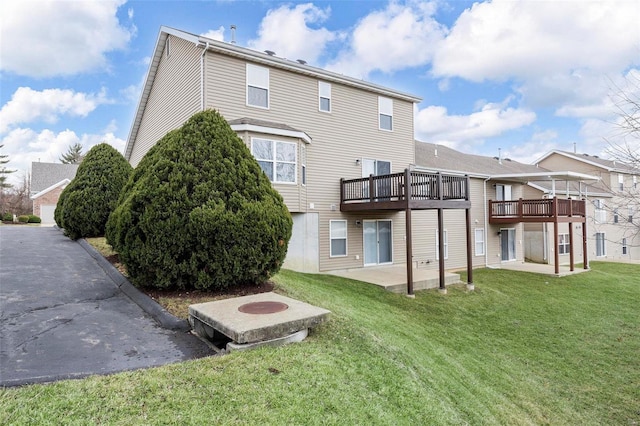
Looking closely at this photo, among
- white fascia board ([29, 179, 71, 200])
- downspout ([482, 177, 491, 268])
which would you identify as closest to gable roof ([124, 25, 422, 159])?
downspout ([482, 177, 491, 268])

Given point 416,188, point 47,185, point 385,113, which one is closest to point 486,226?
point 385,113

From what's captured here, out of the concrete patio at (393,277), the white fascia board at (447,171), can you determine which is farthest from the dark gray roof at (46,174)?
the white fascia board at (447,171)

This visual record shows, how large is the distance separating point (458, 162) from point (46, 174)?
37.9 metres

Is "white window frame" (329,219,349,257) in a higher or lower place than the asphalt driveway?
higher

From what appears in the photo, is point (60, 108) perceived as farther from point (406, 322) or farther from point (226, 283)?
point (406, 322)

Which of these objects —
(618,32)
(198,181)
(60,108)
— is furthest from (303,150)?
(60,108)

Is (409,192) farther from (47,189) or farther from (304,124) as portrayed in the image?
(47,189)

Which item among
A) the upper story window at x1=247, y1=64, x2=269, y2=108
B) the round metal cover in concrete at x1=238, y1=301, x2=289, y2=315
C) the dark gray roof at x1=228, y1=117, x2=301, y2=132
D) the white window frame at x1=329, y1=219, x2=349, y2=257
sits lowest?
the round metal cover in concrete at x1=238, y1=301, x2=289, y2=315

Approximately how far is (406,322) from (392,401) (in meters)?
4.62

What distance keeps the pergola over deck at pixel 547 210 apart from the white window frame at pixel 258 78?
43.7 feet

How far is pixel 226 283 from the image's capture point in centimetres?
624

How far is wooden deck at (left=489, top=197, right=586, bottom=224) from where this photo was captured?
1770 centimetres

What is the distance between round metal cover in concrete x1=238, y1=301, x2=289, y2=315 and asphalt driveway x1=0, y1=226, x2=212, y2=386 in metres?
0.72

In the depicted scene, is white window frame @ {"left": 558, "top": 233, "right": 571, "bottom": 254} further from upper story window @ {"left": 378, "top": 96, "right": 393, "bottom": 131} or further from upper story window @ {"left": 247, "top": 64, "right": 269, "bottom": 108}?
upper story window @ {"left": 247, "top": 64, "right": 269, "bottom": 108}
